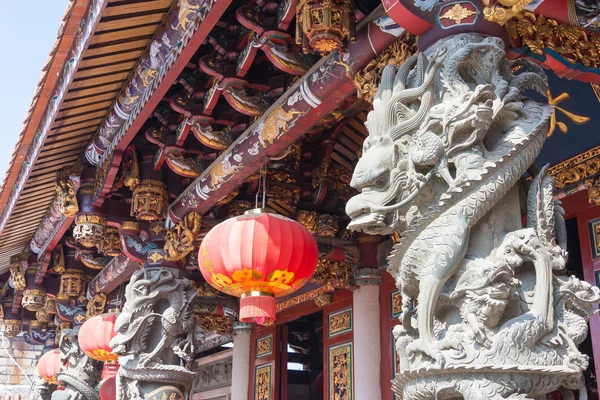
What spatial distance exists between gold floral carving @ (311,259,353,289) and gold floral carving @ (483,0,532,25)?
4.08 metres

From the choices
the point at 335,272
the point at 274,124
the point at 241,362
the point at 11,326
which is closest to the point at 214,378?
the point at 241,362

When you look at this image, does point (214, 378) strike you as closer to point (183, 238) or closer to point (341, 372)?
point (341, 372)

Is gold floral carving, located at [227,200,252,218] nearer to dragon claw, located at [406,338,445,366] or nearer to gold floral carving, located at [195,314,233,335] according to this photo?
gold floral carving, located at [195,314,233,335]

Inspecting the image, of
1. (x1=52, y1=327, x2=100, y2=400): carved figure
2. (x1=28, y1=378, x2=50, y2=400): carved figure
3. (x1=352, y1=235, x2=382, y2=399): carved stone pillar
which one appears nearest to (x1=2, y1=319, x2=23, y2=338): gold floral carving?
(x1=28, y1=378, x2=50, y2=400): carved figure

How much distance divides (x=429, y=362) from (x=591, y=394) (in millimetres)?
4726

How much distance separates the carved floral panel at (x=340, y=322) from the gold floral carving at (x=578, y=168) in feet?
8.79

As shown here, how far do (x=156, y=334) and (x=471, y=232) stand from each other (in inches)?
150

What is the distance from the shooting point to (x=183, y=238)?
5.56 meters

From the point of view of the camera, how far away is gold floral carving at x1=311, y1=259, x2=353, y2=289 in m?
6.31

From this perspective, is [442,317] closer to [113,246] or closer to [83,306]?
[113,246]

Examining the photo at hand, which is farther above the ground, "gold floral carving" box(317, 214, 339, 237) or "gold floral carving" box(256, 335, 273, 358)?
"gold floral carving" box(317, 214, 339, 237)

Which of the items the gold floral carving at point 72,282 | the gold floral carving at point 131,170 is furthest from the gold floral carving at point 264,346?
the gold floral carving at point 131,170

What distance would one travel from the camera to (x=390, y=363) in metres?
6.00

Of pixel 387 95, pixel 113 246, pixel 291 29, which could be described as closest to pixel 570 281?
pixel 387 95
